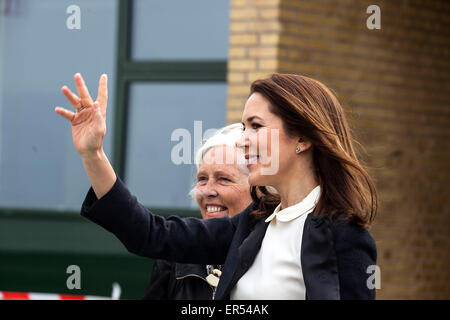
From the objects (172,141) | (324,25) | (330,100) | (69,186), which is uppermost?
(324,25)

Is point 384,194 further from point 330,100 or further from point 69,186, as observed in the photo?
point 330,100

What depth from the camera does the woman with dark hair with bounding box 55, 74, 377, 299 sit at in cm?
233

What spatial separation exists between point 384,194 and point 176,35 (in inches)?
82.5

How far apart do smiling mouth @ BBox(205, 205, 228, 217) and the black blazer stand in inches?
40.6

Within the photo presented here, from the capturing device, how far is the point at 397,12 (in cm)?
709

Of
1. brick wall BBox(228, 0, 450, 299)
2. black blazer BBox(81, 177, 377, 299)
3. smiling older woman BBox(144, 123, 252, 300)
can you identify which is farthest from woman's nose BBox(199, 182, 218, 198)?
brick wall BBox(228, 0, 450, 299)

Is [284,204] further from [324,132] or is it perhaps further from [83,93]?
[83,93]

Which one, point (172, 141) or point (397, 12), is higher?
point (397, 12)

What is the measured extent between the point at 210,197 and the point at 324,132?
1.41 meters

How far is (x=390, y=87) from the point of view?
278 inches

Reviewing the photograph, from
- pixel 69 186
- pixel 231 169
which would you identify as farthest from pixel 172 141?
pixel 231 169
